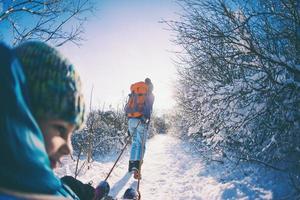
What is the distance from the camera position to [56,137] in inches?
24.8

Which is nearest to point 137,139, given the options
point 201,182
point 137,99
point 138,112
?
point 138,112

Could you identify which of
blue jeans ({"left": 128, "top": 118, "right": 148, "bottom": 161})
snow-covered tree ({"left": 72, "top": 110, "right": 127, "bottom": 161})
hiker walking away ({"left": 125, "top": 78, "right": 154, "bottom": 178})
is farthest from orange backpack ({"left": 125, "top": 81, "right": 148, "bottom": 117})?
snow-covered tree ({"left": 72, "top": 110, "right": 127, "bottom": 161})

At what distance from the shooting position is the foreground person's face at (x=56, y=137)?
612 mm

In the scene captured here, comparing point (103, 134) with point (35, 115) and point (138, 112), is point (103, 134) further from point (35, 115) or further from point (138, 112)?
point (35, 115)

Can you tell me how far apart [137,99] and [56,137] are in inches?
232

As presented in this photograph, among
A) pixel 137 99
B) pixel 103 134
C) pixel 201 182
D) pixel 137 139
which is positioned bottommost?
pixel 201 182

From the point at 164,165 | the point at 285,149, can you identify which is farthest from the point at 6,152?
the point at 164,165

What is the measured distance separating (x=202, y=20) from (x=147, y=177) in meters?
4.05

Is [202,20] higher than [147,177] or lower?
higher

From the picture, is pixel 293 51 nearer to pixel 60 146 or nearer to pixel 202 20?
pixel 202 20

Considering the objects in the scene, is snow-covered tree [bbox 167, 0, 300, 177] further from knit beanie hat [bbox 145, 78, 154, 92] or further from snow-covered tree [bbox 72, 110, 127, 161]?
snow-covered tree [bbox 72, 110, 127, 161]

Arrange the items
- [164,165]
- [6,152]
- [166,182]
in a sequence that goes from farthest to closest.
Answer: [164,165] < [166,182] < [6,152]

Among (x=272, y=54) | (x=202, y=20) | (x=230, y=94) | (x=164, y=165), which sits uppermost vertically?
(x=202, y=20)

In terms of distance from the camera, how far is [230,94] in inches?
169
